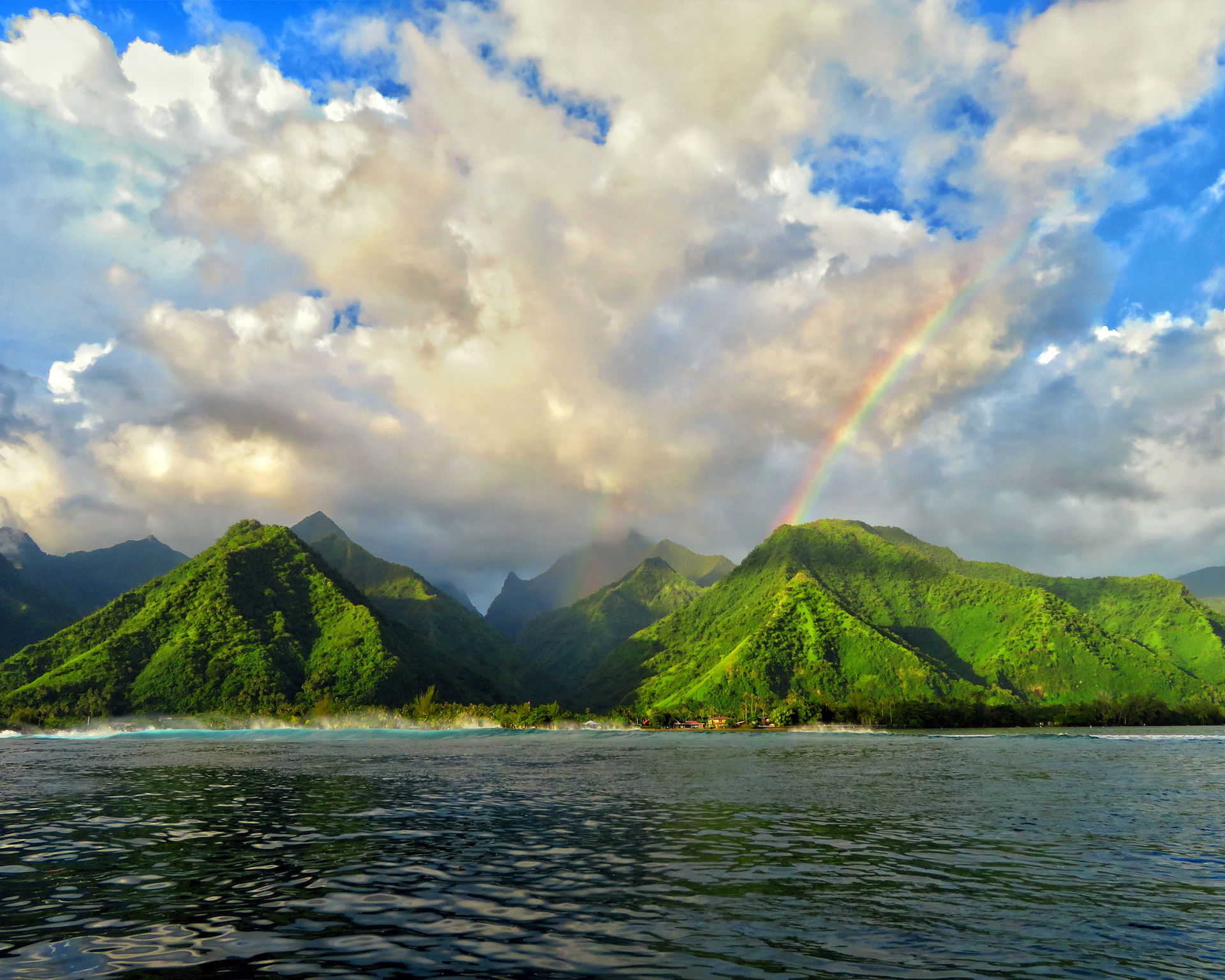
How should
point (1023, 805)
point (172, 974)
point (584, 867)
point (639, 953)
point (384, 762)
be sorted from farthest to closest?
1. point (384, 762)
2. point (1023, 805)
3. point (584, 867)
4. point (639, 953)
5. point (172, 974)

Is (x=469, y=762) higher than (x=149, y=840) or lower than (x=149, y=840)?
lower

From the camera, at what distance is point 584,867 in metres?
35.1

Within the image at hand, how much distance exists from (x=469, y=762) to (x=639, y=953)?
4234 inches

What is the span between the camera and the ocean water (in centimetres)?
2164

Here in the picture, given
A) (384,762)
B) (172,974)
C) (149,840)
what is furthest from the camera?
(384,762)

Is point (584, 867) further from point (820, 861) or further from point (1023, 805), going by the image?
point (1023, 805)

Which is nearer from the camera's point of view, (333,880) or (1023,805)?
(333,880)

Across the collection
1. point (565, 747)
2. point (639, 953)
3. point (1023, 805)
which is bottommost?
point (565, 747)

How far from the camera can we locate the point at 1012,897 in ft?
98.2

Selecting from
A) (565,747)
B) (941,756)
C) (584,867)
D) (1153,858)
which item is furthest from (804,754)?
(584,867)

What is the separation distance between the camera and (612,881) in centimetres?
3206

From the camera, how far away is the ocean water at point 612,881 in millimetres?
21641

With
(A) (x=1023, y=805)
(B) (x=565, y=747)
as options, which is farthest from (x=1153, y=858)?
(B) (x=565, y=747)

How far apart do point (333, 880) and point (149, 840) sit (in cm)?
1814
